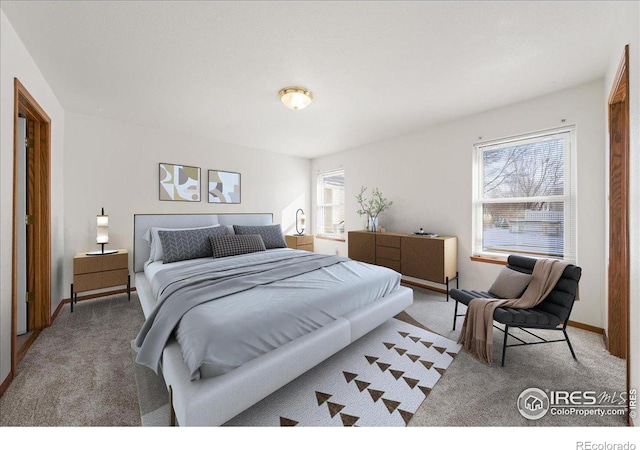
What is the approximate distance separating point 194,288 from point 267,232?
87.5 inches

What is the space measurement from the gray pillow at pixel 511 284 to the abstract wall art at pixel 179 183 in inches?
169

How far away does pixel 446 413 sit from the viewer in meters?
1.53

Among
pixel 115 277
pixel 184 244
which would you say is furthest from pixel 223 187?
pixel 115 277

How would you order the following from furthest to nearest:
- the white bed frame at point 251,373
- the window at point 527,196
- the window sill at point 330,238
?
the window sill at point 330,238
the window at point 527,196
the white bed frame at point 251,373

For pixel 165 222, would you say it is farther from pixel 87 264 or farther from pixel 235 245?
pixel 235 245

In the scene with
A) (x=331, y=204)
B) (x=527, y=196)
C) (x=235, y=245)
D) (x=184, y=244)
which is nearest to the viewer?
(x=527, y=196)

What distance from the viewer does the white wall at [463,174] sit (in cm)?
258

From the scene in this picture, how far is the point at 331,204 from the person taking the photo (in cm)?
571

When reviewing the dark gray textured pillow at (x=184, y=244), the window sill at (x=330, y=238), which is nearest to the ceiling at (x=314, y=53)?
the dark gray textured pillow at (x=184, y=244)

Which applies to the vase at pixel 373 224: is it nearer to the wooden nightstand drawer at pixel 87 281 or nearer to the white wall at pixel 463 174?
the white wall at pixel 463 174

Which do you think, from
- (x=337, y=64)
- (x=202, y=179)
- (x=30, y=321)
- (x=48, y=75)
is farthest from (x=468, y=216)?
(x=30, y=321)

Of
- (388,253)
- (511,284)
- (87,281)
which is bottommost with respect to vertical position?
(87,281)

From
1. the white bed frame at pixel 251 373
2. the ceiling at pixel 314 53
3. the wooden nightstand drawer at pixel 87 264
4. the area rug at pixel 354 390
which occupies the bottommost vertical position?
the area rug at pixel 354 390

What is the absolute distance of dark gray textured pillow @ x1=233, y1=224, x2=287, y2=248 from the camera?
4023 mm
